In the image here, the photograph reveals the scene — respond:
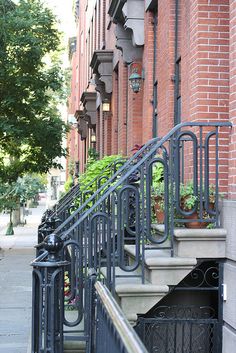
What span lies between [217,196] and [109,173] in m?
5.07

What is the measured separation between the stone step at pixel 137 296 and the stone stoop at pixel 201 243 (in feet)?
1.21

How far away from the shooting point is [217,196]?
585 cm

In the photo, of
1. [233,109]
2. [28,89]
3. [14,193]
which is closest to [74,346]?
[233,109]

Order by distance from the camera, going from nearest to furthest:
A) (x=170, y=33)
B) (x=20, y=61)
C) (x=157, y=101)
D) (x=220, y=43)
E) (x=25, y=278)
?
(x=220, y=43) → (x=170, y=33) → (x=157, y=101) → (x=25, y=278) → (x=20, y=61)

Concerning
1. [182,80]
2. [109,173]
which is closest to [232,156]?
[182,80]

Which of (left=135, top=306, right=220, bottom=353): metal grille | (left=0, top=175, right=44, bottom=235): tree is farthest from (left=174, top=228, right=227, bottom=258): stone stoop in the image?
(left=0, top=175, right=44, bottom=235): tree

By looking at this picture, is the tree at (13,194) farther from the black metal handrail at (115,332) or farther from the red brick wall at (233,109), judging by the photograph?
the black metal handrail at (115,332)

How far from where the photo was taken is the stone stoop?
Answer: 18.7 feet

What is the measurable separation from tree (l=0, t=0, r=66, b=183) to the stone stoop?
15.5 m

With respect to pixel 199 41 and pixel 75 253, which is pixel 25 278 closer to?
pixel 75 253

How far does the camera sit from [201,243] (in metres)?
5.75

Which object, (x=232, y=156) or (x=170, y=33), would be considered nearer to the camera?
(x=232, y=156)

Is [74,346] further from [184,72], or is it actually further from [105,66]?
[105,66]

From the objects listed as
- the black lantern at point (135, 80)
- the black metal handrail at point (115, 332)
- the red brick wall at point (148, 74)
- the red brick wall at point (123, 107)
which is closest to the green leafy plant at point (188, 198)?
the black metal handrail at point (115, 332)
